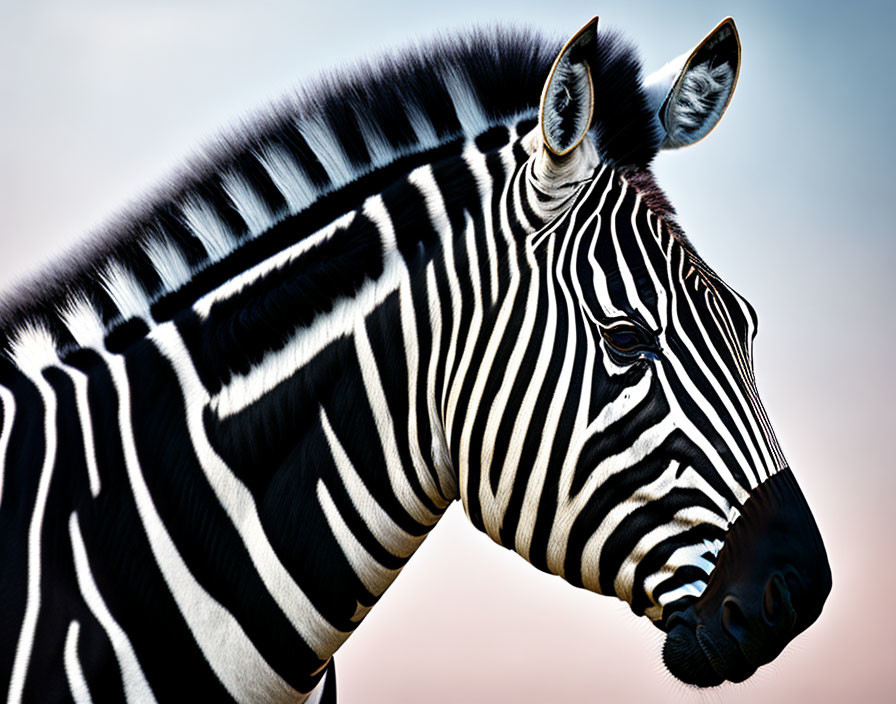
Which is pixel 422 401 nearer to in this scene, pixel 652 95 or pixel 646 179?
pixel 646 179

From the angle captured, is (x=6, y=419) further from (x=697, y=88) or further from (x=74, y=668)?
(x=697, y=88)

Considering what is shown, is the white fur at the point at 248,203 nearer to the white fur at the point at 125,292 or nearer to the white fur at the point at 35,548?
the white fur at the point at 125,292

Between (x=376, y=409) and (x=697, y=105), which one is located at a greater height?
(x=697, y=105)

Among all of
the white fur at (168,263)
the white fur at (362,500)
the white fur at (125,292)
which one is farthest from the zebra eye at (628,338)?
the white fur at (125,292)

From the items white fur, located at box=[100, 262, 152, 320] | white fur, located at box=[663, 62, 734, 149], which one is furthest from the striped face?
white fur, located at box=[100, 262, 152, 320]

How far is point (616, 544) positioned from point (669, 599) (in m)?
0.22

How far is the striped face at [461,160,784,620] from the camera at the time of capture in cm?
253

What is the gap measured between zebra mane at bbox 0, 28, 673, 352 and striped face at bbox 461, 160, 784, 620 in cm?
47

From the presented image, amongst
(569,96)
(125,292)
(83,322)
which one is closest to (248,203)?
(125,292)

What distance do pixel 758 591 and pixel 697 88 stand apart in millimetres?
1777

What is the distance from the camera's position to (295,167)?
3148 mm

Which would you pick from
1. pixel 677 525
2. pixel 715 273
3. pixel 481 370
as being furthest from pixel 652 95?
pixel 677 525

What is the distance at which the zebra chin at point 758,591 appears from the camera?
239 centimetres

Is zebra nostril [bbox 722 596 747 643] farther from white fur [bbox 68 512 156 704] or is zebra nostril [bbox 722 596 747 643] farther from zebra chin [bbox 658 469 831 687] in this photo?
Result: white fur [bbox 68 512 156 704]
